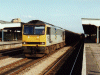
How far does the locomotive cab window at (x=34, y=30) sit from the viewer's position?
10789 mm

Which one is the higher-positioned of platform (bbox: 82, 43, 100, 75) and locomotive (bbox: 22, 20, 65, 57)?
locomotive (bbox: 22, 20, 65, 57)

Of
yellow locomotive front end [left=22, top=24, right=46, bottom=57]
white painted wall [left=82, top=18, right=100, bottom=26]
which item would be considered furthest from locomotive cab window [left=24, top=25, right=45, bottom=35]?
white painted wall [left=82, top=18, right=100, bottom=26]

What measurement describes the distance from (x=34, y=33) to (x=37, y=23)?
0.90 metres

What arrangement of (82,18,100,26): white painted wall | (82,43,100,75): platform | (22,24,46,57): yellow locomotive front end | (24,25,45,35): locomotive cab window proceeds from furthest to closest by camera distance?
(82,18,100,26): white painted wall, (24,25,45,35): locomotive cab window, (22,24,46,57): yellow locomotive front end, (82,43,100,75): platform

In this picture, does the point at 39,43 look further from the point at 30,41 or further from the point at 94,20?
the point at 94,20

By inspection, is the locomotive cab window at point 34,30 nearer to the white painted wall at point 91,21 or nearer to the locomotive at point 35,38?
the locomotive at point 35,38

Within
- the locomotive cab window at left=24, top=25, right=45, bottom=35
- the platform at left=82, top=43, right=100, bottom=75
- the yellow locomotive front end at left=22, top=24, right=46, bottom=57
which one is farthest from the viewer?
the locomotive cab window at left=24, top=25, right=45, bottom=35

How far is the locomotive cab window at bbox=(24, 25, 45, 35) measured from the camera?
35.4ft

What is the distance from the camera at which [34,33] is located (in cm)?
1087

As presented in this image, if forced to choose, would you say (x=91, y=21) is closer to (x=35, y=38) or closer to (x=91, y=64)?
(x=35, y=38)

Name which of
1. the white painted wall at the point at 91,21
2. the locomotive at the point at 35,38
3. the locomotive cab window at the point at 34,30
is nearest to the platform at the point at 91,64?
the locomotive at the point at 35,38

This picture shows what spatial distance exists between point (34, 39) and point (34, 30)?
30.5 inches

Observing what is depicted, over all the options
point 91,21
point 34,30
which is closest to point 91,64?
point 34,30

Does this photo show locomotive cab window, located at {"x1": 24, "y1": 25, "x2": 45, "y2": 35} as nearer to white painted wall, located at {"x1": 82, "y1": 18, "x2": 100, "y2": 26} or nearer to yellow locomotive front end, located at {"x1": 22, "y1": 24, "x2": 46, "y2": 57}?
yellow locomotive front end, located at {"x1": 22, "y1": 24, "x2": 46, "y2": 57}
